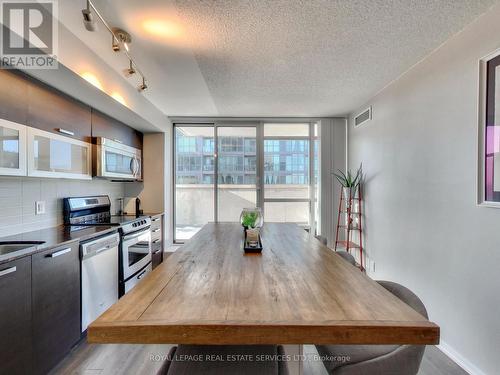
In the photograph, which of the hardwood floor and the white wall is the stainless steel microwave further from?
the white wall

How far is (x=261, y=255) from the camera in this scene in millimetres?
1501

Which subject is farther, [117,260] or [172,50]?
[117,260]

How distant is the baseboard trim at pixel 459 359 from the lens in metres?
1.73

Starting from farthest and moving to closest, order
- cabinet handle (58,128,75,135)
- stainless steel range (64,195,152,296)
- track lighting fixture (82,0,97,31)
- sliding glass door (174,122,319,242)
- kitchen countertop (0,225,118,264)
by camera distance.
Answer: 1. sliding glass door (174,122,319,242)
2. stainless steel range (64,195,152,296)
3. cabinet handle (58,128,75,135)
4. kitchen countertop (0,225,118,264)
5. track lighting fixture (82,0,97,31)

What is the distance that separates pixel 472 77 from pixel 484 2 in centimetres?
45

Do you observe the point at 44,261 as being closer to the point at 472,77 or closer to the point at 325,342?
the point at 325,342

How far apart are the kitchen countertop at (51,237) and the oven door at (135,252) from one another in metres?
0.32

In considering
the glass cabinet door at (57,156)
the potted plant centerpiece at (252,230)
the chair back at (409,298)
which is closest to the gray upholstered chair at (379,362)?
the chair back at (409,298)

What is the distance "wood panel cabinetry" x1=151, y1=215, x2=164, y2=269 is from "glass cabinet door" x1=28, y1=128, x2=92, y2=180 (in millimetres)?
1233

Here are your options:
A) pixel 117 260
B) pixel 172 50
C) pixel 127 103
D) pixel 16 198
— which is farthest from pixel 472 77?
pixel 16 198

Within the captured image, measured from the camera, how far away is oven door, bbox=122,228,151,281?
2.68 m

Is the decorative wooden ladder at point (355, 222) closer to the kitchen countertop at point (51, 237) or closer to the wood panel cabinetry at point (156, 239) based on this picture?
the wood panel cabinetry at point (156, 239)

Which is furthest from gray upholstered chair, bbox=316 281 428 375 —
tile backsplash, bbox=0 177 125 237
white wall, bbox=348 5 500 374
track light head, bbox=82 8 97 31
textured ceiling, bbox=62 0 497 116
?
tile backsplash, bbox=0 177 125 237

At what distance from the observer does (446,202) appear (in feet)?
6.63
